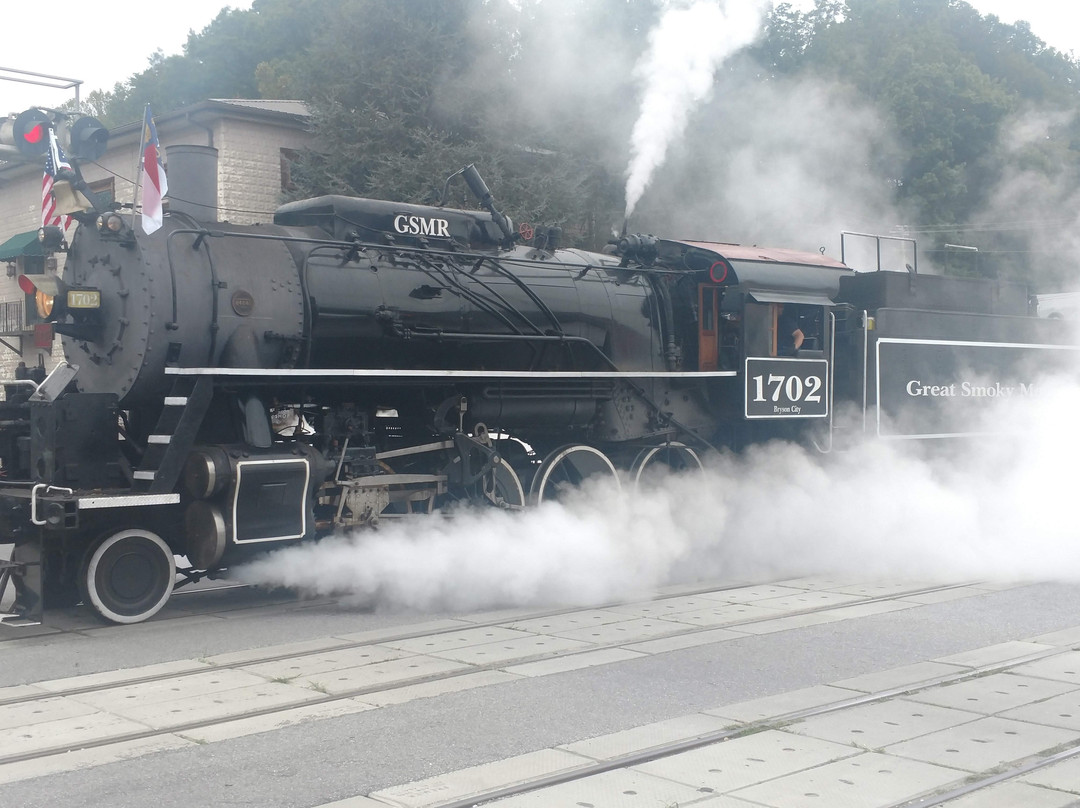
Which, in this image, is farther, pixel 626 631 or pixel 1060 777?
pixel 626 631

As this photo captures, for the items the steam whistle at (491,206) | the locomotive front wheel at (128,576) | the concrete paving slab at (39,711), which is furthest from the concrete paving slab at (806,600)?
the concrete paving slab at (39,711)

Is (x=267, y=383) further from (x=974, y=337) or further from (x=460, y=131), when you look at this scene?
(x=460, y=131)

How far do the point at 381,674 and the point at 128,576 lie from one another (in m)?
2.29

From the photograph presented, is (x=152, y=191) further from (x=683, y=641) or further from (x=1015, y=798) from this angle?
(x=1015, y=798)

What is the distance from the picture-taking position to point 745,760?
4.63m

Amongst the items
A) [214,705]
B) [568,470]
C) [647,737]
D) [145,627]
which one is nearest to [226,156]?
[568,470]

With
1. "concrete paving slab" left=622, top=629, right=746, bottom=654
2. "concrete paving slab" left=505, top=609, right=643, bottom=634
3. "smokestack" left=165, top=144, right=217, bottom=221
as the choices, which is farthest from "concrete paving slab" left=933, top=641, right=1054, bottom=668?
"smokestack" left=165, top=144, right=217, bottom=221

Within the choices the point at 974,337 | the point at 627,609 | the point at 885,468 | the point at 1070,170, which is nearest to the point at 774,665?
the point at 627,609

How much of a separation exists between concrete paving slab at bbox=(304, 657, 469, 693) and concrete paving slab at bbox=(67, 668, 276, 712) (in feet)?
1.04

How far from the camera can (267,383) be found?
7785 mm

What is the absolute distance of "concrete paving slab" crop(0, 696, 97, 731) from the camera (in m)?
5.16

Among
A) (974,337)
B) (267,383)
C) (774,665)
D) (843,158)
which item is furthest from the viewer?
(843,158)

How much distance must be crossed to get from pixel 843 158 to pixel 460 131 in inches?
353

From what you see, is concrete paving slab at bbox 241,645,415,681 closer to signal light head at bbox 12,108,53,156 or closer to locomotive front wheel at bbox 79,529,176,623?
locomotive front wheel at bbox 79,529,176,623
